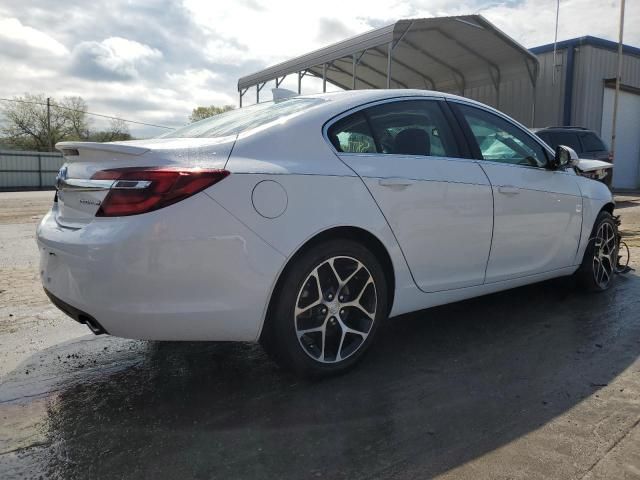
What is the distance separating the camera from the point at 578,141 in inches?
448

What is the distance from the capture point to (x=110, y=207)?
2424 mm

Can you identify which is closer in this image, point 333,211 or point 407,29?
point 333,211

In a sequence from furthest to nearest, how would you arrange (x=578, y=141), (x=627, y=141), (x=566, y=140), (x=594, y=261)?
(x=627, y=141) → (x=578, y=141) → (x=566, y=140) → (x=594, y=261)

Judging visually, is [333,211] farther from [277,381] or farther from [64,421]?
[64,421]

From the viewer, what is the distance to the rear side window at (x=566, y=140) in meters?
10.9

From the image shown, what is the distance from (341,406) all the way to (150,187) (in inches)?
54.6

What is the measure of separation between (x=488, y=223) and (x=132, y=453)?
248 centimetres

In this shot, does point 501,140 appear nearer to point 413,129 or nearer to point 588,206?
point 413,129

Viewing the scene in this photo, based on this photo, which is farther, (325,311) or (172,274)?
(325,311)

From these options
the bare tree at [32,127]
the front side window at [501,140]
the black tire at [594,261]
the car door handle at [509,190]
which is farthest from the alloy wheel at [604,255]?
the bare tree at [32,127]

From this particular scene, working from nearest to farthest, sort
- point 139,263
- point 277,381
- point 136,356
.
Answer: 1. point 139,263
2. point 277,381
3. point 136,356

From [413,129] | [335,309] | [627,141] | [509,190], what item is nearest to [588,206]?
[509,190]

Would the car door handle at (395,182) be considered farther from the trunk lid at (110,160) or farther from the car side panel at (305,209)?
the trunk lid at (110,160)

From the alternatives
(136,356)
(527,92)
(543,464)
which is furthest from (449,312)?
(527,92)
